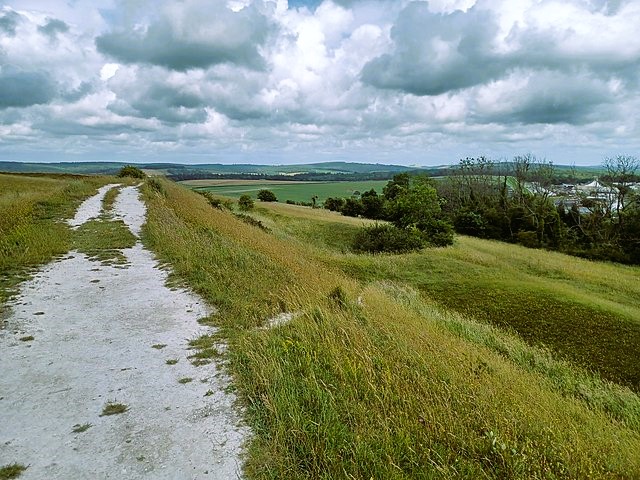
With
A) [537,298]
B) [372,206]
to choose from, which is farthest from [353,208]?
[537,298]

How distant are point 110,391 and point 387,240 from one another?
32061 millimetres

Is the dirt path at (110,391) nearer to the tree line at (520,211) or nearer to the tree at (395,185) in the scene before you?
the tree line at (520,211)

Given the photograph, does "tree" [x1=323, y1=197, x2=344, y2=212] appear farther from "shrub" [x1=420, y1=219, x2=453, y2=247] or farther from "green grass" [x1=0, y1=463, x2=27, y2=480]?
"green grass" [x1=0, y1=463, x2=27, y2=480]

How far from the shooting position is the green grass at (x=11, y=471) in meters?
3.83

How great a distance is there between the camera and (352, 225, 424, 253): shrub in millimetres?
35041

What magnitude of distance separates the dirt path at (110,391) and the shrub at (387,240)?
90.4 feet

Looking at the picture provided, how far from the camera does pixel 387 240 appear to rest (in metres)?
36.1

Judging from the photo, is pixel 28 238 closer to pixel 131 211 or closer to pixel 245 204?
pixel 131 211

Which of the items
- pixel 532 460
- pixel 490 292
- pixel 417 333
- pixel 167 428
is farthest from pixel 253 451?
pixel 490 292

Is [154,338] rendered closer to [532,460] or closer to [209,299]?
[209,299]

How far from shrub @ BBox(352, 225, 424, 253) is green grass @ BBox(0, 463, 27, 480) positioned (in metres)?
31.3

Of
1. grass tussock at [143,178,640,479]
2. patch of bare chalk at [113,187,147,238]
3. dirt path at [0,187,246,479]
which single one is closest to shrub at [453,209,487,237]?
patch of bare chalk at [113,187,147,238]

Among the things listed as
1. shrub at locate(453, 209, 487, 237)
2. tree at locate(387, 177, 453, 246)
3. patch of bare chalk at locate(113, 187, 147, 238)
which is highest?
patch of bare chalk at locate(113, 187, 147, 238)

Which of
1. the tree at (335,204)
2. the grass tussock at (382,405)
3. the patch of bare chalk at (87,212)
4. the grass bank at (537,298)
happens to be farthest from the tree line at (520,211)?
the grass tussock at (382,405)
